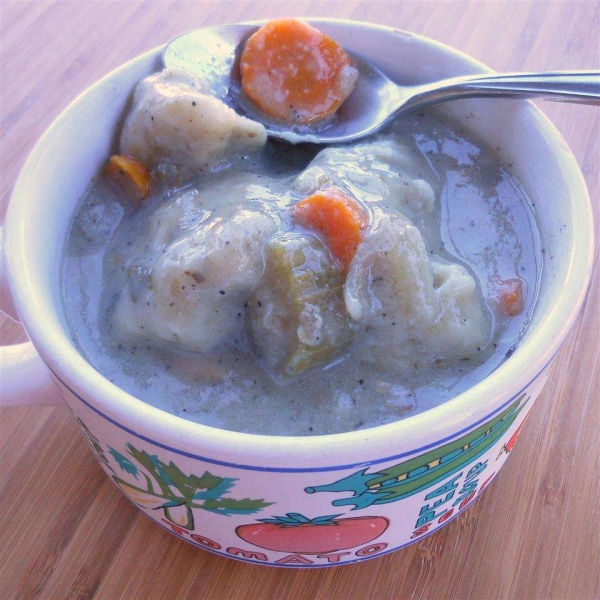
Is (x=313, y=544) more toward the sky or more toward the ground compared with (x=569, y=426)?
more toward the sky

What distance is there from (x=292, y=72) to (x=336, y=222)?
387mm

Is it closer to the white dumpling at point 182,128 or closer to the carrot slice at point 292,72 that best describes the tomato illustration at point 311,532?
the white dumpling at point 182,128

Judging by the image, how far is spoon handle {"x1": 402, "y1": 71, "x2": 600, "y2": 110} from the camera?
1.10 m

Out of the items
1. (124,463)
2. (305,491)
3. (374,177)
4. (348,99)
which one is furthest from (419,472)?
(348,99)

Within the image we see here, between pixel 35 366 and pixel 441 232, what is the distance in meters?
0.62

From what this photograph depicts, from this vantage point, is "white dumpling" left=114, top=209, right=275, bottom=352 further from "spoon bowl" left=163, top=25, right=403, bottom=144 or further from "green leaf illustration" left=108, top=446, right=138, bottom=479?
"spoon bowl" left=163, top=25, right=403, bottom=144

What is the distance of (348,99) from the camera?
1.29 metres

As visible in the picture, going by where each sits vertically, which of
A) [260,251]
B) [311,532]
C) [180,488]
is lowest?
[311,532]

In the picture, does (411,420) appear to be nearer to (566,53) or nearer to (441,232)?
(441,232)

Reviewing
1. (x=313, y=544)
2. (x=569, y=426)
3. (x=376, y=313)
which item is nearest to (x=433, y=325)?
(x=376, y=313)

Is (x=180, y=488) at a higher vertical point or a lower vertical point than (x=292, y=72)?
lower

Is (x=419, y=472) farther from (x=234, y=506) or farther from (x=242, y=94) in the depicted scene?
(x=242, y=94)

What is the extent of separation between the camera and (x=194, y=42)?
126 cm

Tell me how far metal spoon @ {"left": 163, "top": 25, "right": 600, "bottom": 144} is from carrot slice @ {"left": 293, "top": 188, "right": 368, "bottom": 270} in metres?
0.27
